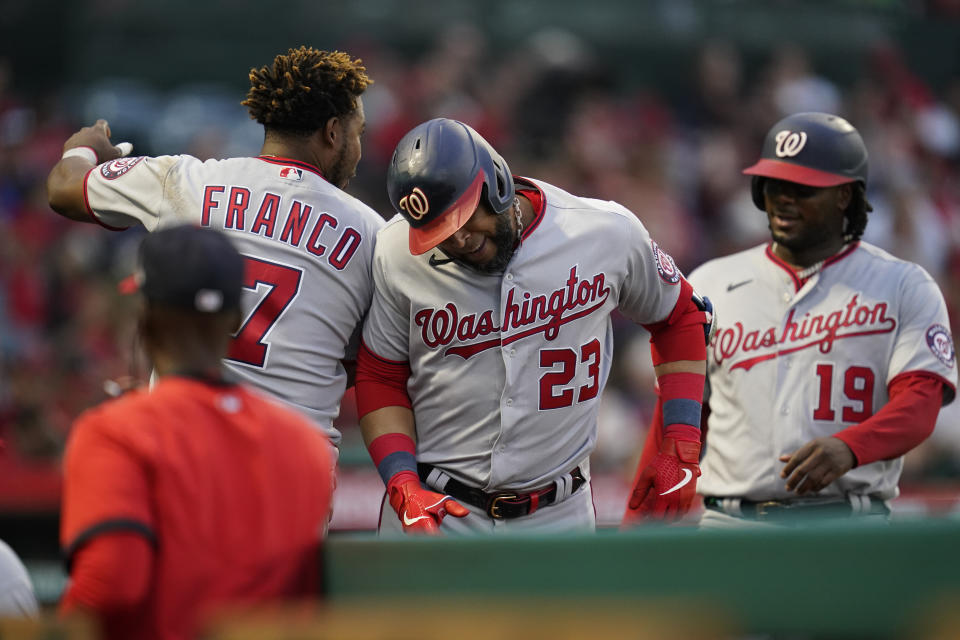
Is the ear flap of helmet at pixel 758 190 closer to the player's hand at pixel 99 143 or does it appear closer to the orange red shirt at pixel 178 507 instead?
the player's hand at pixel 99 143

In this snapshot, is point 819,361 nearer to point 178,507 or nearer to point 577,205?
point 577,205

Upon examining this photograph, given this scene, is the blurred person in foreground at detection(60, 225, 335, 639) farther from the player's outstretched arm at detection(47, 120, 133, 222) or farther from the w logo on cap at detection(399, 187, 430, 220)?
the player's outstretched arm at detection(47, 120, 133, 222)

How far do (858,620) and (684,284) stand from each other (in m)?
2.05

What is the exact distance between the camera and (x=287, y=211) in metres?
3.98

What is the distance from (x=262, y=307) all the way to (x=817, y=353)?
6.89ft

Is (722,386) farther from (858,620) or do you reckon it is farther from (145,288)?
(145,288)

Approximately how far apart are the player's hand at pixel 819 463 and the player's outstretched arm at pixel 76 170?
2607 millimetres

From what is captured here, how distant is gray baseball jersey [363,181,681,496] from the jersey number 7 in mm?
321

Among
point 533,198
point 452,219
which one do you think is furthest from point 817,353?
point 452,219

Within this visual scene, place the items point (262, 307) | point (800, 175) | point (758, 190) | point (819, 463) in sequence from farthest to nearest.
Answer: point (758, 190), point (800, 175), point (819, 463), point (262, 307)

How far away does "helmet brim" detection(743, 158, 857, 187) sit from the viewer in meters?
4.60

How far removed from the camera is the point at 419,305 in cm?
399

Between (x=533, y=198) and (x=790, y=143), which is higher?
(x=790, y=143)

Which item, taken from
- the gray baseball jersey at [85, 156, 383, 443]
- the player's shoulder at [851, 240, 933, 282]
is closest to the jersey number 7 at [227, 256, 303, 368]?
the gray baseball jersey at [85, 156, 383, 443]
